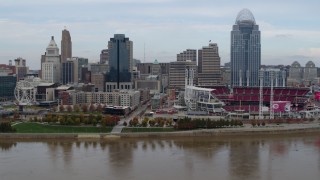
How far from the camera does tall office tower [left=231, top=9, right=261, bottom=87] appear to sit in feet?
134

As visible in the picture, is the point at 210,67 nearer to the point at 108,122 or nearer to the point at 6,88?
the point at 6,88

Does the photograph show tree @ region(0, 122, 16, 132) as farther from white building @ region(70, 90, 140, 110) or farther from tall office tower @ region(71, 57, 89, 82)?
tall office tower @ region(71, 57, 89, 82)

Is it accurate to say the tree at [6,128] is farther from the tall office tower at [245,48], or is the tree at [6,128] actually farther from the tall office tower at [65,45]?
the tall office tower at [65,45]

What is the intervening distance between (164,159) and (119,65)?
68.2ft

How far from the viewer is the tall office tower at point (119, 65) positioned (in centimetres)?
2998

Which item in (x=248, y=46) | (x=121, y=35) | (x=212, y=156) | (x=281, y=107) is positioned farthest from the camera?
(x=248, y=46)

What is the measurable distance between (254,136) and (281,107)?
4562 millimetres

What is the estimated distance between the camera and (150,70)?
141ft

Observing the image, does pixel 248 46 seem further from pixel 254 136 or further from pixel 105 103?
pixel 254 136

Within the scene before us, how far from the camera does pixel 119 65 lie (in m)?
30.9

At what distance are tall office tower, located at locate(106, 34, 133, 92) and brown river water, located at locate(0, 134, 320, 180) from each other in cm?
1674

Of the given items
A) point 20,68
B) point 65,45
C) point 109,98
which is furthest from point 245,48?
point 109,98

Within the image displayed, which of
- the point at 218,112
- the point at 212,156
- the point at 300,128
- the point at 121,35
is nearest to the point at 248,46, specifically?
the point at 121,35

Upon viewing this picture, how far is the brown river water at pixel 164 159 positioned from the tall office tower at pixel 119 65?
54.9 ft
